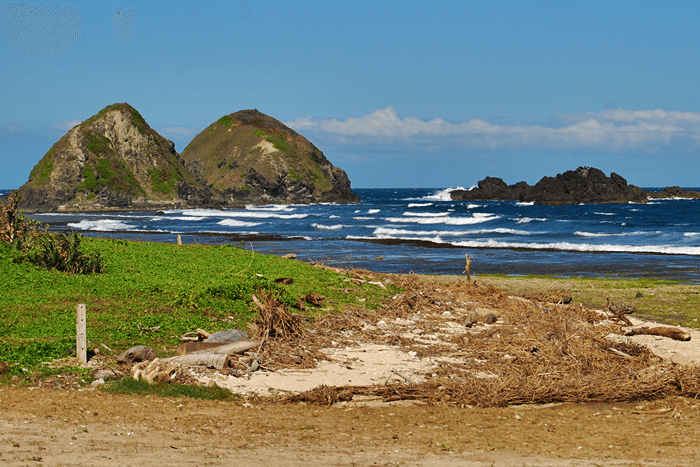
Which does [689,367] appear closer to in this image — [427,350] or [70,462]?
[427,350]

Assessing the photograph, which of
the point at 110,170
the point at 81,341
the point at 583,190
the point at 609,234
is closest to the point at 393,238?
the point at 609,234

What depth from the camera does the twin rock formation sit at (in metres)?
96.1

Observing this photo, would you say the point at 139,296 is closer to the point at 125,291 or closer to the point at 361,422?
the point at 125,291

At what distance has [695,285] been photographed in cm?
2200

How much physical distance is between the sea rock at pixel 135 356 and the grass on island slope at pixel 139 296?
53 centimetres

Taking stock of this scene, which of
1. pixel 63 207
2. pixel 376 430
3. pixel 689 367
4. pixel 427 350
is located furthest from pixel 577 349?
pixel 63 207

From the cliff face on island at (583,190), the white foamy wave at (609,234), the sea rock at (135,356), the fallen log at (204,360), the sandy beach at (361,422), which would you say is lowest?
the sandy beach at (361,422)

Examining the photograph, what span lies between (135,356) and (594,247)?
34.7 metres

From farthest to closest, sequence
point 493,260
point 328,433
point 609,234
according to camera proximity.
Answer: point 609,234 → point 493,260 → point 328,433

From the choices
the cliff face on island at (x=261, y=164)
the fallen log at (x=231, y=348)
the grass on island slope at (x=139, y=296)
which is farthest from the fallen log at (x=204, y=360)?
the cliff face on island at (x=261, y=164)

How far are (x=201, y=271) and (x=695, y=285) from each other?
1791 centimetres

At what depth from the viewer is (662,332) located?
13578mm

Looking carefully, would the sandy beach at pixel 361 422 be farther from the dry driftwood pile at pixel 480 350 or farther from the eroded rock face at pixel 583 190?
the eroded rock face at pixel 583 190

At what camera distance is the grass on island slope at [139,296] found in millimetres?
10984
